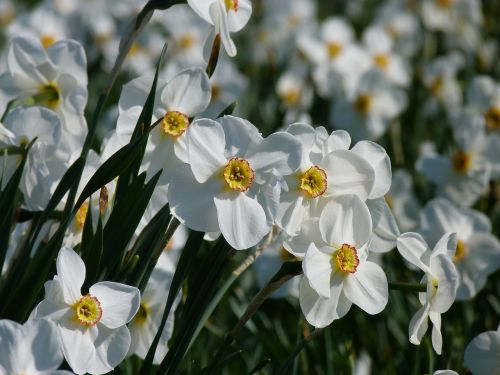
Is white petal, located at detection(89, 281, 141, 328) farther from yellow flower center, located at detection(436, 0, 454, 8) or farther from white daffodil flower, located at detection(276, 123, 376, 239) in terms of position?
yellow flower center, located at detection(436, 0, 454, 8)

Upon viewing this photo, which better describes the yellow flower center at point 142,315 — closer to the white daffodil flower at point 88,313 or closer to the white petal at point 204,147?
the white daffodil flower at point 88,313

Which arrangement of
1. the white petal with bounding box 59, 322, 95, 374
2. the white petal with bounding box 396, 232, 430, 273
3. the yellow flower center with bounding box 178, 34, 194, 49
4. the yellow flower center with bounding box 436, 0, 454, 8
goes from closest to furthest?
the white petal with bounding box 59, 322, 95, 374 < the white petal with bounding box 396, 232, 430, 273 < the yellow flower center with bounding box 178, 34, 194, 49 < the yellow flower center with bounding box 436, 0, 454, 8

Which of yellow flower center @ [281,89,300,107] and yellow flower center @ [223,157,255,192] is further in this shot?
yellow flower center @ [281,89,300,107]

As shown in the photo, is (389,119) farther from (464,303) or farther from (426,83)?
(464,303)

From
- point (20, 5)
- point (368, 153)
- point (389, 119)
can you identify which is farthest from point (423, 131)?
point (20, 5)

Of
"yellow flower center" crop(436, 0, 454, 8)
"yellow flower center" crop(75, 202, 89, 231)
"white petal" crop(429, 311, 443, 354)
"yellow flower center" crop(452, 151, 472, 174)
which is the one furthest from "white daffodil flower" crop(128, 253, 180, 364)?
"yellow flower center" crop(436, 0, 454, 8)

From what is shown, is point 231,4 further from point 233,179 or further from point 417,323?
point 417,323

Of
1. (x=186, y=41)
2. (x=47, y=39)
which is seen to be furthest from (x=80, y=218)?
(x=186, y=41)
